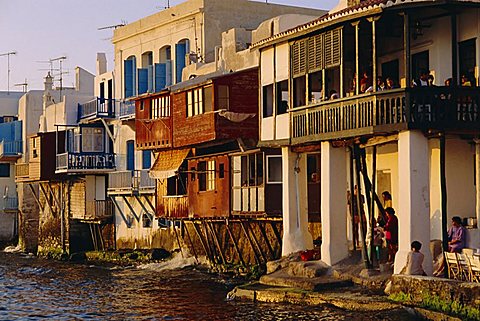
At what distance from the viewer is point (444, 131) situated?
78.8ft

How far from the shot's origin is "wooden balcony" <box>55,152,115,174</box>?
49.0 meters

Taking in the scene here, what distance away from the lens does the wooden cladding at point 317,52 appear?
88.3 feet

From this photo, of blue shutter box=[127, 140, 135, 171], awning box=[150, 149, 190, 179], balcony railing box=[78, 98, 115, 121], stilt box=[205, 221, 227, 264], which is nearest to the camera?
stilt box=[205, 221, 227, 264]

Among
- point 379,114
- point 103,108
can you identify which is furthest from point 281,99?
point 103,108

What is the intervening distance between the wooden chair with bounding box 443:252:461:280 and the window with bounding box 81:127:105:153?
30.7m

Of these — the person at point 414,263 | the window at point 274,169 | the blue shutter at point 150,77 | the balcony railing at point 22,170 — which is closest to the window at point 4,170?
the balcony railing at point 22,170

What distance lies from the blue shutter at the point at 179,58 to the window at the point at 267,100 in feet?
45.9

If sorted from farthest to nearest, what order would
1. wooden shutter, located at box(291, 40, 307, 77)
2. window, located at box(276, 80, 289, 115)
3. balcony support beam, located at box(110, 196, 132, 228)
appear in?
balcony support beam, located at box(110, 196, 132, 228) < window, located at box(276, 80, 289, 115) < wooden shutter, located at box(291, 40, 307, 77)

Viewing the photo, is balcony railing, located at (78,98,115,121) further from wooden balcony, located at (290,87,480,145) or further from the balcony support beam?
wooden balcony, located at (290,87,480,145)

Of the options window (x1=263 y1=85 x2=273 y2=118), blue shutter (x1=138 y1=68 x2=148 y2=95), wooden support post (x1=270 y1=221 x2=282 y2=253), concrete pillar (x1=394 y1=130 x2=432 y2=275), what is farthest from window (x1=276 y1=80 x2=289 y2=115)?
blue shutter (x1=138 y1=68 x2=148 y2=95)

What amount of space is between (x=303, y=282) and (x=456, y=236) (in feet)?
14.3

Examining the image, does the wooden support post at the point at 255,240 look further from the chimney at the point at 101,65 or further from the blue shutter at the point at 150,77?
the chimney at the point at 101,65

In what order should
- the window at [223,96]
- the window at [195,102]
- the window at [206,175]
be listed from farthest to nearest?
the window at [206,175]
the window at [195,102]
the window at [223,96]

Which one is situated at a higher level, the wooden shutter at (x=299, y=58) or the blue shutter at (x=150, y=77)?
the blue shutter at (x=150, y=77)
